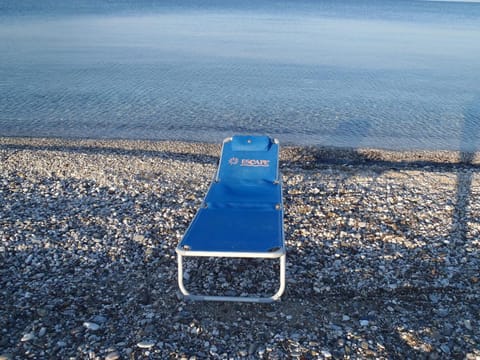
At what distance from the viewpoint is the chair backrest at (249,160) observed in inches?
236

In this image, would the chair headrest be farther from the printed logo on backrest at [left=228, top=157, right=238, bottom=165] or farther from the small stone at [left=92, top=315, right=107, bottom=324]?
the small stone at [left=92, top=315, right=107, bottom=324]

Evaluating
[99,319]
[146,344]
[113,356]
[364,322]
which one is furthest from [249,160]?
[113,356]

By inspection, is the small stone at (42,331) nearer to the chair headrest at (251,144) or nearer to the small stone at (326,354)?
the small stone at (326,354)

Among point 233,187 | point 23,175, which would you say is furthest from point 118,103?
point 233,187

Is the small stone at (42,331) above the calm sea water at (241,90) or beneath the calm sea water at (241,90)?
beneath

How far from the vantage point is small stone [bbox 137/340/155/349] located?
3.81 metres

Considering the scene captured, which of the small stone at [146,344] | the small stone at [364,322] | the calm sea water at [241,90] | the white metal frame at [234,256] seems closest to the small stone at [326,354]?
the small stone at [364,322]

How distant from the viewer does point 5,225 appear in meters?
5.93

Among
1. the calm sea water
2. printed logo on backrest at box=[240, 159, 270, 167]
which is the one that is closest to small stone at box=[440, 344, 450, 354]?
printed logo on backrest at box=[240, 159, 270, 167]

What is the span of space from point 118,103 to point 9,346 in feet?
38.9

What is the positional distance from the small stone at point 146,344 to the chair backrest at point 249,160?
2556 mm

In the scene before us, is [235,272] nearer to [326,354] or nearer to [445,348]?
[326,354]

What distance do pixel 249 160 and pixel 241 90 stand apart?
10755 mm

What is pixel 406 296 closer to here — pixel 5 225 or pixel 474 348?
pixel 474 348
